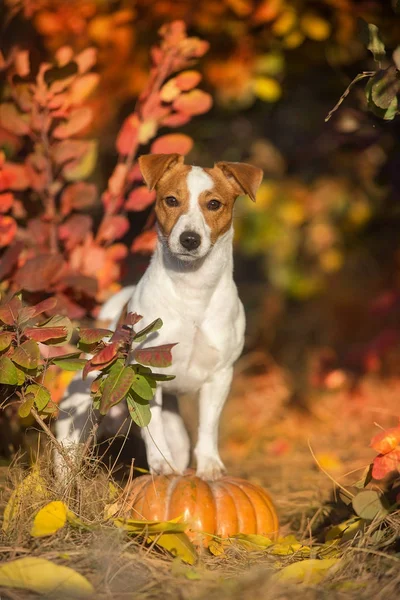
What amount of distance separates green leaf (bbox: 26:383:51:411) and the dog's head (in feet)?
3.02

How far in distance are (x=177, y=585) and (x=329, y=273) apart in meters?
6.42

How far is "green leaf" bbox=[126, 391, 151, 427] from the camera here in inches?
128

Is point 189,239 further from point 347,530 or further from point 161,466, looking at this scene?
point 347,530

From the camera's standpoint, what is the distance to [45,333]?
10.9ft

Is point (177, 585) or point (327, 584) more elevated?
point (177, 585)

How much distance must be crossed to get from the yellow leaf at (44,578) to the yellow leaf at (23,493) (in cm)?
48

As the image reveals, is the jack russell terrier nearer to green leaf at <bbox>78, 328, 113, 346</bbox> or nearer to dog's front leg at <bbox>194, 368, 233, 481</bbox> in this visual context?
dog's front leg at <bbox>194, 368, 233, 481</bbox>

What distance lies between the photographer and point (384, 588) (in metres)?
2.77

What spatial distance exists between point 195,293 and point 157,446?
776 mm

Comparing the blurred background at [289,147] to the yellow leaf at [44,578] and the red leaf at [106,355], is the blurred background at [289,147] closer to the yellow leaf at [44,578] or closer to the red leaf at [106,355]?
the red leaf at [106,355]

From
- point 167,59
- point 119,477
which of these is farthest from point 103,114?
point 119,477

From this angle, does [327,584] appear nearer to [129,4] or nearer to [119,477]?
[119,477]

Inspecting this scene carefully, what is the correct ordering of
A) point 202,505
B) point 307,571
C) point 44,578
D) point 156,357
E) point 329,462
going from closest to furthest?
point 44,578, point 307,571, point 156,357, point 202,505, point 329,462

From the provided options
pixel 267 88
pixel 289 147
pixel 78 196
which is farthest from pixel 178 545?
pixel 289 147
